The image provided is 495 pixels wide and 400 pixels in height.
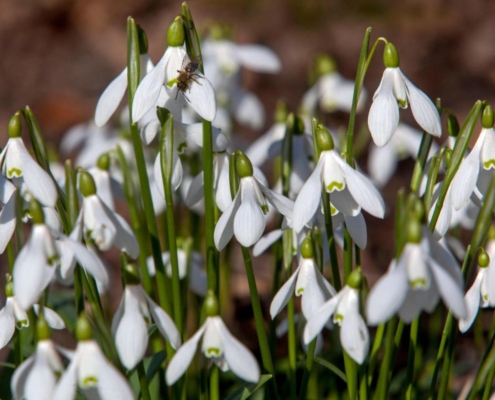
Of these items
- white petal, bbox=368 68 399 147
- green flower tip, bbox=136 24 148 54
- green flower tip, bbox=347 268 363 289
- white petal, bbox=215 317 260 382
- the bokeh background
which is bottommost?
white petal, bbox=215 317 260 382

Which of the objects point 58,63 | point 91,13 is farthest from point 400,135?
point 91,13

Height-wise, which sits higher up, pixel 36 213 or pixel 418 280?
pixel 36 213

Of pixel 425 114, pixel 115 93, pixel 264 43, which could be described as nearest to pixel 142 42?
pixel 115 93

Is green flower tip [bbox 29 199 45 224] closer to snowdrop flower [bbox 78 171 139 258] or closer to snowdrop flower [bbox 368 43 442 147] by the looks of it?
snowdrop flower [bbox 78 171 139 258]

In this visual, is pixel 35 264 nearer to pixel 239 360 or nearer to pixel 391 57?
pixel 239 360

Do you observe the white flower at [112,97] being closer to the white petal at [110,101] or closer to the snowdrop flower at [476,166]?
the white petal at [110,101]

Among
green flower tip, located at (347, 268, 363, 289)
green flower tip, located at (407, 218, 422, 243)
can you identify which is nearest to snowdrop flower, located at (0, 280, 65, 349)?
green flower tip, located at (347, 268, 363, 289)

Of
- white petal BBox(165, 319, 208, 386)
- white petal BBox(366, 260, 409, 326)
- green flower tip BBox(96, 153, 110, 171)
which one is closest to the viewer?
white petal BBox(366, 260, 409, 326)
